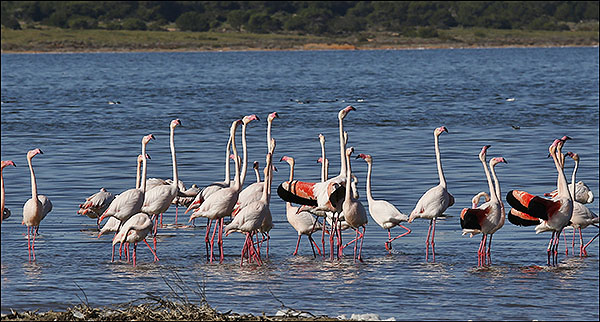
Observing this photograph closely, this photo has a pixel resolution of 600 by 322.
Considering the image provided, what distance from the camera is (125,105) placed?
3538 cm

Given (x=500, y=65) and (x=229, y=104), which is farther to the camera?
(x=500, y=65)

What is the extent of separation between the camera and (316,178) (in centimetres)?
1636

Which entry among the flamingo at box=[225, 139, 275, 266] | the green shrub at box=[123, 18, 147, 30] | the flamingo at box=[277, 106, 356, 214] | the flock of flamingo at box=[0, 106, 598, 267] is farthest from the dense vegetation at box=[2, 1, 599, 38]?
the flamingo at box=[225, 139, 275, 266]

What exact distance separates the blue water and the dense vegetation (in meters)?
63.1

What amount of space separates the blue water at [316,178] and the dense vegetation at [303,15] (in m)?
63.1

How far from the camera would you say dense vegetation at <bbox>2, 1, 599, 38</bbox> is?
109062mm

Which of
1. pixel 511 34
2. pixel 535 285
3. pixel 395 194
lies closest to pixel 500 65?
pixel 511 34

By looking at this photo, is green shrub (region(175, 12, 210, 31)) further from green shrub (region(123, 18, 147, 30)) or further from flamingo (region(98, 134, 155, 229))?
flamingo (region(98, 134, 155, 229))

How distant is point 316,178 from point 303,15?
9863 centimetres

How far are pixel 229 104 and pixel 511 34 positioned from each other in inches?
3114

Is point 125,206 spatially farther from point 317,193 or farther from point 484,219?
point 484,219

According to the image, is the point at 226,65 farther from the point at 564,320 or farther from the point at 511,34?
the point at 564,320

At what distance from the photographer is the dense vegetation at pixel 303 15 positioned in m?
109

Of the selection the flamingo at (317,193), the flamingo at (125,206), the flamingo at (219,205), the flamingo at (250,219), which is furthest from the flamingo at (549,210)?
A: the flamingo at (125,206)
